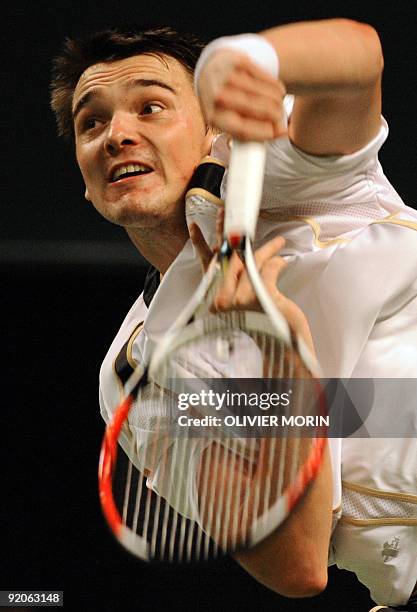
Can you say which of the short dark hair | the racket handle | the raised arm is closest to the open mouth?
the short dark hair

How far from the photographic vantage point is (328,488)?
2.63 ft

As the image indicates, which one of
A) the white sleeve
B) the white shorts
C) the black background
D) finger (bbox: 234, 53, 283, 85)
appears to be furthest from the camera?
the black background

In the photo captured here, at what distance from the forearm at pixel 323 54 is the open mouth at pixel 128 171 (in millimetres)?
303

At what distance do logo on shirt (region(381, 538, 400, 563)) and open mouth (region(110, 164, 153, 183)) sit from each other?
0.36 m

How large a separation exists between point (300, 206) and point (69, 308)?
993 millimetres

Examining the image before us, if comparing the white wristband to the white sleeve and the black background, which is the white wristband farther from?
the black background

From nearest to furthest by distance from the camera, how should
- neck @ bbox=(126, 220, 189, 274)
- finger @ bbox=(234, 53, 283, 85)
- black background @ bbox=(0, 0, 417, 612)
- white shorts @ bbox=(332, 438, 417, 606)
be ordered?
1. finger @ bbox=(234, 53, 283, 85)
2. white shorts @ bbox=(332, 438, 417, 606)
3. neck @ bbox=(126, 220, 189, 274)
4. black background @ bbox=(0, 0, 417, 612)

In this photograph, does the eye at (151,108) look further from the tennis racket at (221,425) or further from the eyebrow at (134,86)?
the tennis racket at (221,425)

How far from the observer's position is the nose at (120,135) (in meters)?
0.94

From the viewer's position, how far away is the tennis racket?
2.14 feet

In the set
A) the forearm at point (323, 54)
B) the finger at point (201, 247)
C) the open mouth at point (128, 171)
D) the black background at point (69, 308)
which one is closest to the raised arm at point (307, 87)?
the forearm at point (323, 54)

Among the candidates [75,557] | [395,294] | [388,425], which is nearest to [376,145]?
[395,294]

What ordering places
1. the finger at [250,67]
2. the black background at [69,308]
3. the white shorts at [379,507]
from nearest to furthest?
1. the finger at [250,67]
2. the white shorts at [379,507]
3. the black background at [69,308]

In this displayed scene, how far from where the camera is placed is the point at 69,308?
1767 millimetres
